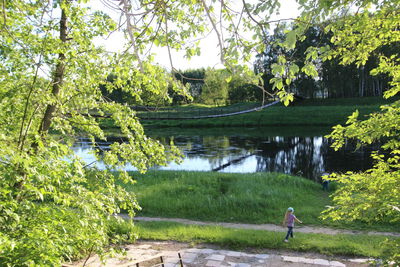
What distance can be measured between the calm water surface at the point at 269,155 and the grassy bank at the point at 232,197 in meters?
3.50

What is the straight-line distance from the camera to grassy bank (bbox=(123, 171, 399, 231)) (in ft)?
36.1

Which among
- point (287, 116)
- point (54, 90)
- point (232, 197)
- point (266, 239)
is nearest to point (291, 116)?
point (287, 116)

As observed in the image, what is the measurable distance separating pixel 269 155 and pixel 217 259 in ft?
56.6

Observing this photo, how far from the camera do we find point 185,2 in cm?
358

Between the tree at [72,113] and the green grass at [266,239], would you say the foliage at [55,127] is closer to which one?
the tree at [72,113]

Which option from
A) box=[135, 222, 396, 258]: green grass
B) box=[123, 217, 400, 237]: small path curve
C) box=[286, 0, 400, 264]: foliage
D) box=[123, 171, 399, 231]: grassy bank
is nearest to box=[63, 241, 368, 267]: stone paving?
box=[135, 222, 396, 258]: green grass

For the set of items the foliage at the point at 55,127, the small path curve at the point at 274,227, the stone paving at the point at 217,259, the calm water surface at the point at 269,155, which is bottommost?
the small path curve at the point at 274,227

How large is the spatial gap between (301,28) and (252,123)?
4176 centimetres

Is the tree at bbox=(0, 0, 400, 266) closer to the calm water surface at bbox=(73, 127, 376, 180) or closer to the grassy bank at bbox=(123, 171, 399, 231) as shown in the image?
the grassy bank at bbox=(123, 171, 399, 231)

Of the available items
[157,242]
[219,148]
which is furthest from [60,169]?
[219,148]

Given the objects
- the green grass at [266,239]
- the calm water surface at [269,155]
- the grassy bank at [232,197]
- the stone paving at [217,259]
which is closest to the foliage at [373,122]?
the stone paving at [217,259]

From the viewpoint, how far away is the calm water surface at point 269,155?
19.3 m

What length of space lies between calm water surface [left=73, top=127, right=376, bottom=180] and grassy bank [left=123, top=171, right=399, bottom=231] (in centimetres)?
350

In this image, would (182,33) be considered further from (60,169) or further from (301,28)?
(60,169)
